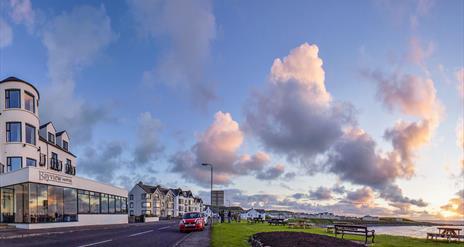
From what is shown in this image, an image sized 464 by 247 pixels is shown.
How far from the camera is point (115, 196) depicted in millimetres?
62156

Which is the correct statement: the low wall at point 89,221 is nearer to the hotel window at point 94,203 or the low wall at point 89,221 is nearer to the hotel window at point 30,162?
the hotel window at point 94,203

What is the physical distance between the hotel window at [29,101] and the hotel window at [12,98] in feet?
3.11

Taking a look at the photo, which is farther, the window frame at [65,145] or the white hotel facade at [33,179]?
the window frame at [65,145]

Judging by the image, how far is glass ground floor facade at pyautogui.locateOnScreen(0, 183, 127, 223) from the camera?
36.7 meters

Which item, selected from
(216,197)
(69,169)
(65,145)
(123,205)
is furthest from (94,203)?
(216,197)

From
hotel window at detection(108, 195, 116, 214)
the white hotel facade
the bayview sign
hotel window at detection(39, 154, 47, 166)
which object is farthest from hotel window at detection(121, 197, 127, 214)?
the bayview sign

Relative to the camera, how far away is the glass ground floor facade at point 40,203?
36.7 metres

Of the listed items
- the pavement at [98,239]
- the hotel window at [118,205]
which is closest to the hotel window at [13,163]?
the pavement at [98,239]

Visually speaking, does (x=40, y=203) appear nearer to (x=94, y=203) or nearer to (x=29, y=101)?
(x=29, y=101)

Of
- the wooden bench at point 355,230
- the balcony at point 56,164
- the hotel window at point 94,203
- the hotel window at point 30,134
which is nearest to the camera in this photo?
the wooden bench at point 355,230

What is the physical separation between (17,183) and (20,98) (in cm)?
1057

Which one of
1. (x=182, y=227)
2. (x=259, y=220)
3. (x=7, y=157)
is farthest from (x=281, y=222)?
(x=7, y=157)

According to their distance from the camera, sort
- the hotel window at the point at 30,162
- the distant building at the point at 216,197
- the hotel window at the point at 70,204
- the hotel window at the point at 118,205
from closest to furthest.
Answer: the hotel window at the point at 30,162 → the hotel window at the point at 70,204 → the distant building at the point at 216,197 → the hotel window at the point at 118,205

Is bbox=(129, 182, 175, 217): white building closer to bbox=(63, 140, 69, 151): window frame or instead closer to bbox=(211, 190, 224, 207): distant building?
bbox=(63, 140, 69, 151): window frame
